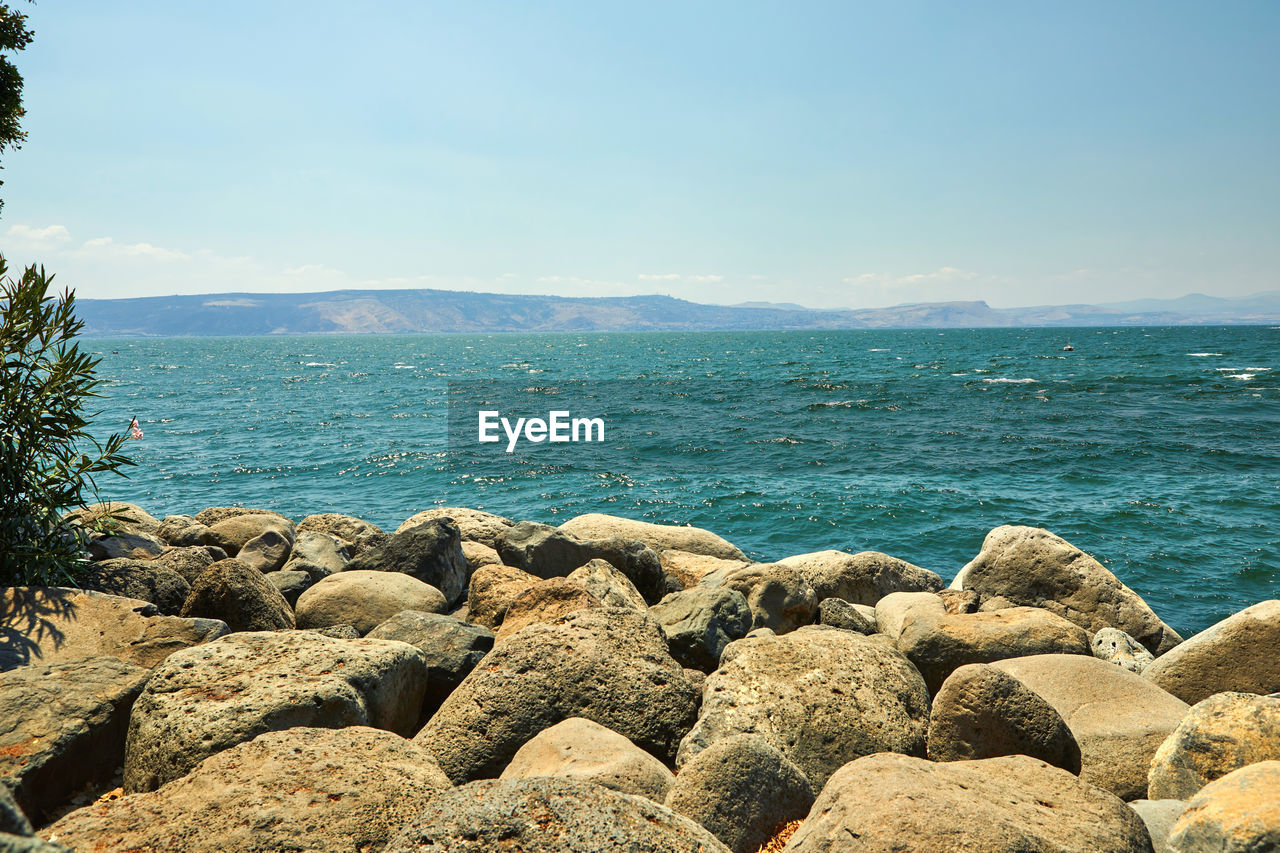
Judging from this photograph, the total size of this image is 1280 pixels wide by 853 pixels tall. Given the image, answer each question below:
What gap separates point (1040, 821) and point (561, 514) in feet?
55.6

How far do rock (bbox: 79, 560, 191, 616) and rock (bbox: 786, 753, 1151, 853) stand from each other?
6.56 meters

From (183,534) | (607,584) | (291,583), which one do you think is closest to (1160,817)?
(607,584)

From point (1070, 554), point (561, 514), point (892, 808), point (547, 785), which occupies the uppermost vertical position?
point (547, 785)

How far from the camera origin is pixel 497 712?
17.8ft

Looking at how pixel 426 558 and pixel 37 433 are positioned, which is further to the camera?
pixel 426 558

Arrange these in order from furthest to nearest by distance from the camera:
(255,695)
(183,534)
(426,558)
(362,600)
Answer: (183,534)
(426,558)
(362,600)
(255,695)

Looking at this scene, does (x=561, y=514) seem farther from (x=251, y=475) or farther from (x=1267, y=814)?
(x=1267, y=814)

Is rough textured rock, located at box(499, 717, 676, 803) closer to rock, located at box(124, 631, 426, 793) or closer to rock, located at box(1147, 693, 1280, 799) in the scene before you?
rock, located at box(124, 631, 426, 793)

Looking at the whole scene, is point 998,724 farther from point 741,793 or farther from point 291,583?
point 291,583

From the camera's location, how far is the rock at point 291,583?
891 cm

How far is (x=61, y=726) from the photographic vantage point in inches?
176

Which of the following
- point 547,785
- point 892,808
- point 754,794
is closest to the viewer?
point 547,785


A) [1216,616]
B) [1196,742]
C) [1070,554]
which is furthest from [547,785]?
[1216,616]

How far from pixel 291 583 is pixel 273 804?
5957 millimetres
